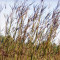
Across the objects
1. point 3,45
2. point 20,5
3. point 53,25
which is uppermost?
A: point 20,5

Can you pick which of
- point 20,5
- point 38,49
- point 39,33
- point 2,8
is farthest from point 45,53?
point 2,8

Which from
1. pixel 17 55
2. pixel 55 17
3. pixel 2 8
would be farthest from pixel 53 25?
pixel 2 8

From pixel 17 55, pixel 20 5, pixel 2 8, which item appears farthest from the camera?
pixel 2 8

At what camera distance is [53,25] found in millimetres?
4027

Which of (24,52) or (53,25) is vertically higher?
(53,25)

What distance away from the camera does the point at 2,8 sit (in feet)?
14.3

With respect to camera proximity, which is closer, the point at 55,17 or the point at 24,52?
the point at 24,52

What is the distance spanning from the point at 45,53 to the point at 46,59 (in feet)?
0.70

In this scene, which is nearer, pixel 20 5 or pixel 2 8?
pixel 20 5

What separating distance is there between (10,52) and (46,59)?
87 centimetres

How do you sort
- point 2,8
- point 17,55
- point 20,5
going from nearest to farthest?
point 17,55 → point 20,5 → point 2,8

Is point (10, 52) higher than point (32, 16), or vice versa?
point (32, 16)

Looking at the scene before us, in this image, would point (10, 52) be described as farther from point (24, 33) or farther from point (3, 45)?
point (24, 33)

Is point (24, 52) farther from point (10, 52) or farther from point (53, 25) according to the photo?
point (53, 25)
